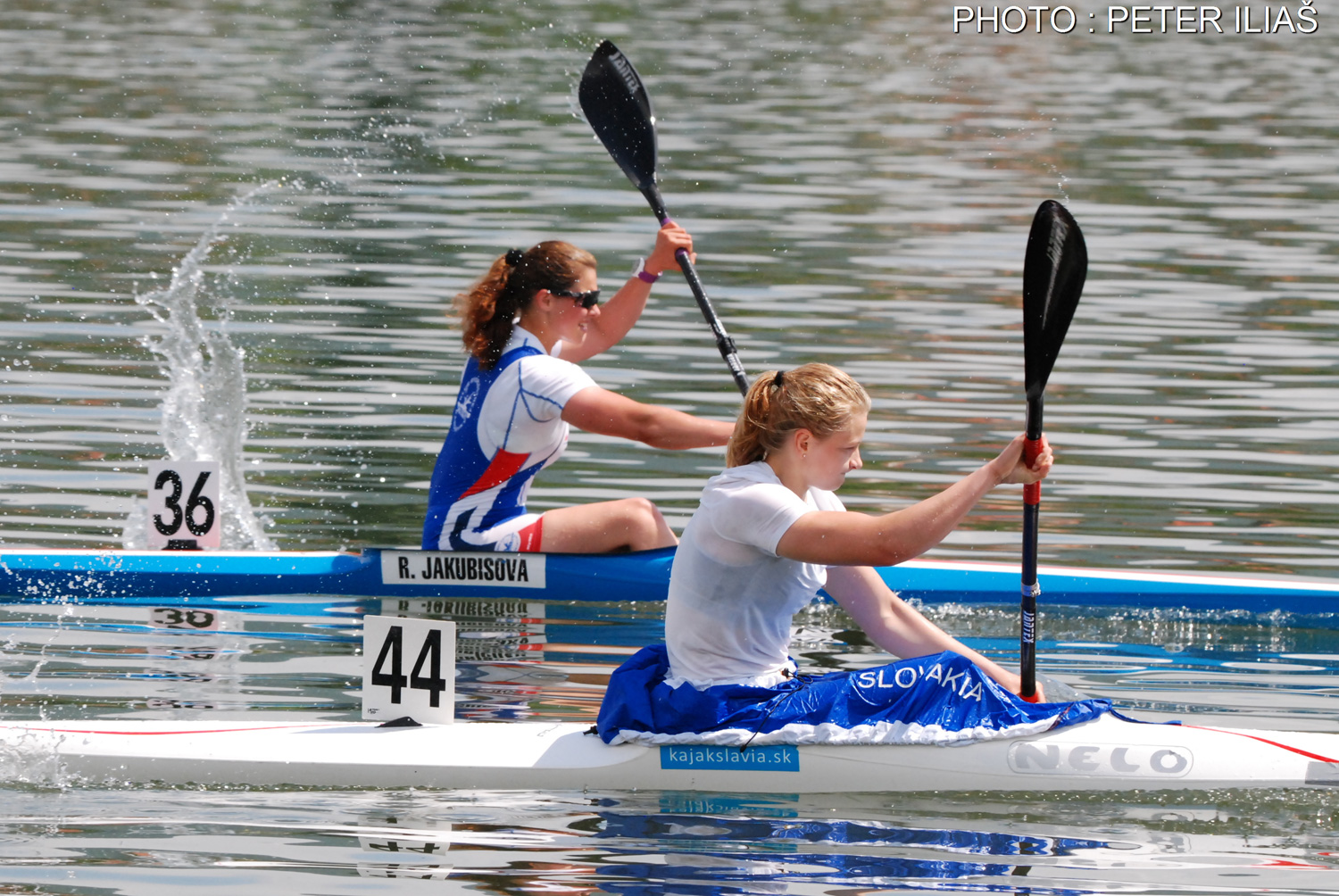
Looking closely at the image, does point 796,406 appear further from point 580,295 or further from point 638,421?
point 580,295

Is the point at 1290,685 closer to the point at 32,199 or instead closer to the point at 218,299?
the point at 218,299

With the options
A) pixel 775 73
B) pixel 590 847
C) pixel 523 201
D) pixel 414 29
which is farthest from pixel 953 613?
pixel 414 29

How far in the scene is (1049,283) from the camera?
16.3 feet

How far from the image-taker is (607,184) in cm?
1703

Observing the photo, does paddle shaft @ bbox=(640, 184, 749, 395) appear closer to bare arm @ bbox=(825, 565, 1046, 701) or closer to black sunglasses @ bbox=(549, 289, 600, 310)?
black sunglasses @ bbox=(549, 289, 600, 310)

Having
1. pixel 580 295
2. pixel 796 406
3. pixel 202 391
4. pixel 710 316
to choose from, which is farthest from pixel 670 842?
pixel 202 391

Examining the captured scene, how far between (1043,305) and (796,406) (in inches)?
33.2

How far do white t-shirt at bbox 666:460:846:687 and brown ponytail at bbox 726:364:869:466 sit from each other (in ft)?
0.28

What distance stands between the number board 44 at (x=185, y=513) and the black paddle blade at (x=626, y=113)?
2361 millimetres

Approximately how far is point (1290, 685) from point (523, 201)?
1061 cm

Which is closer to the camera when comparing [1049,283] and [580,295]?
[1049,283]

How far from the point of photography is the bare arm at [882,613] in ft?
17.8

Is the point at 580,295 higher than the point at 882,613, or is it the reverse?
the point at 580,295

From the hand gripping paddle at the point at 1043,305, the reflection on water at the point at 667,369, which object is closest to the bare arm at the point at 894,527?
the hand gripping paddle at the point at 1043,305
